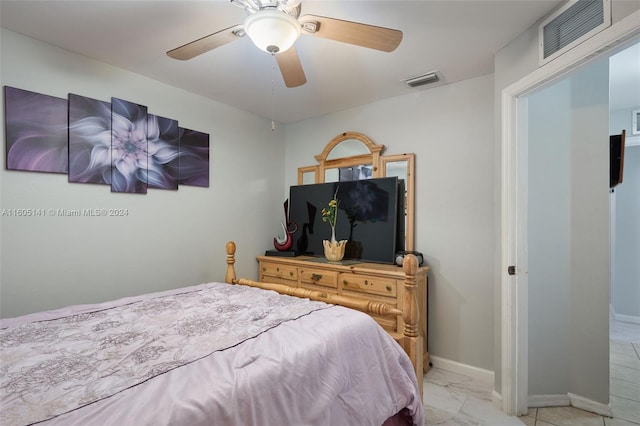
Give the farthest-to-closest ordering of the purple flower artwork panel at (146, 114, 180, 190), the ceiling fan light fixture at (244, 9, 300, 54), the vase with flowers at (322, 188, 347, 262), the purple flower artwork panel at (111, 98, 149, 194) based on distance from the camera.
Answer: the vase with flowers at (322, 188, 347, 262), the purple flower artwork panel at (146, 114, 180, 190), the purple flower artwork panel at (111, 98, 149, 194), the ceiling fan light fixture at (244, 9, 300, 54)

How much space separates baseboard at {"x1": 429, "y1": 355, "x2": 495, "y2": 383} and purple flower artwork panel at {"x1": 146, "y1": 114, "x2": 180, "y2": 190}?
9.25ft

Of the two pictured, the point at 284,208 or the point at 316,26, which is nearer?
the point at 316,26

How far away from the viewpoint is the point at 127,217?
8.05 ft

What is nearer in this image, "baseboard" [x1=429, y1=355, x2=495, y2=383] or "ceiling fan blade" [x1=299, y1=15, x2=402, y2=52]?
"ceiling fan blade" [x1=299, y1=15, x2=402, y2=52]

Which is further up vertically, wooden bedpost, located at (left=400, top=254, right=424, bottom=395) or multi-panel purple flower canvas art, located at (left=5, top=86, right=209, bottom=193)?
multi-panel purple flower canvas art, located at (left=5, top=86, right=209, bottom=193)

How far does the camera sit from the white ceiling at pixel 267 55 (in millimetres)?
1716

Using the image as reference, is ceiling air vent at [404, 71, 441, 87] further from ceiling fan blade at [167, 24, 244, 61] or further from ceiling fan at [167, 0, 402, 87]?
ceiling fan blade at [167, 24, 244, 61]

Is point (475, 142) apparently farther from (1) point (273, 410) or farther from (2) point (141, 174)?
(2) point (141, 174)


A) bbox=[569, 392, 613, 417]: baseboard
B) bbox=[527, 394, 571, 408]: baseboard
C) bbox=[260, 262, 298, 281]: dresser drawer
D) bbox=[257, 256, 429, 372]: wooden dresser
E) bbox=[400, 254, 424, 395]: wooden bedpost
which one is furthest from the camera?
bbox=[260, 262, 298, 281]: dresser drawer

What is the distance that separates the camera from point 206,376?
99 cm

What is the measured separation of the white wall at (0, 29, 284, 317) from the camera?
197 centimetres

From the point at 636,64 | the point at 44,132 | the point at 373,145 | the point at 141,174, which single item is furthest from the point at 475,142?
the point at 44,132

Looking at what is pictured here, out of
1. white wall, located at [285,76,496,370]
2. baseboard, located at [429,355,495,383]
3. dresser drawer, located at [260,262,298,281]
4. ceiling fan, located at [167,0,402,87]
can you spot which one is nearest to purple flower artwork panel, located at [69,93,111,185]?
ceiling fan, located at [167,0,402,87]

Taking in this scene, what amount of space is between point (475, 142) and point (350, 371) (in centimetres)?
217
